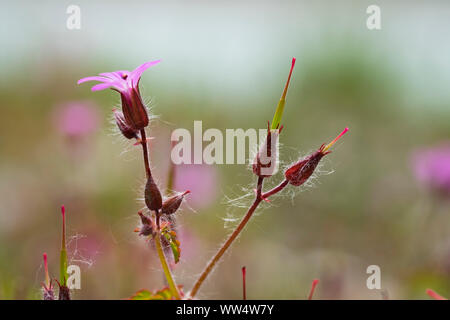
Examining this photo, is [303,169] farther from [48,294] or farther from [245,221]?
[48,294]

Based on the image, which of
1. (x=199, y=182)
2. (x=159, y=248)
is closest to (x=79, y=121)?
(x=199, y=182)

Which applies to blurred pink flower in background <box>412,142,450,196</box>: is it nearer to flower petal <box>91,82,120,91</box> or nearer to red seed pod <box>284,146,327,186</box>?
red seed pod <box>284,146,327,186</box>

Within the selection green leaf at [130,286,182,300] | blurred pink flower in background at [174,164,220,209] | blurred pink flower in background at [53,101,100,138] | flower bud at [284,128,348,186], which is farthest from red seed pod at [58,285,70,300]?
blurred pink flower in background at [53,101,100,138]

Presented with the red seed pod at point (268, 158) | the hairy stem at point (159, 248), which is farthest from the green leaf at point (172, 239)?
the red seed pod at point (268, 158)
